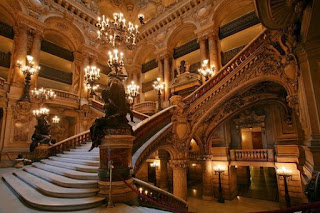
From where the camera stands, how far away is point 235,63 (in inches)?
258

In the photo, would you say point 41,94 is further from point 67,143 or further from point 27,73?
point 67,143

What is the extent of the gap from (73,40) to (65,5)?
2.71 metres

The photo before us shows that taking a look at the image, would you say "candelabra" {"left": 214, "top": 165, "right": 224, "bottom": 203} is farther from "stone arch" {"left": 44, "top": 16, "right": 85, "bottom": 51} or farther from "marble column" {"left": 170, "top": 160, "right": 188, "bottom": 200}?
"stone arch" {"left": 44, "top": 16, "right": 85, "bottom": 51}

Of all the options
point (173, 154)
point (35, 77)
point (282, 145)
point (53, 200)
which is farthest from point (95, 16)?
point (282, 145)

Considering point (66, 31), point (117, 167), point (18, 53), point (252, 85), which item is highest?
point (66, 31)

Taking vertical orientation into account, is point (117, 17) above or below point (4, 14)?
below

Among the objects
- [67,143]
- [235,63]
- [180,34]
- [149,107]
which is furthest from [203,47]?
[67,143]

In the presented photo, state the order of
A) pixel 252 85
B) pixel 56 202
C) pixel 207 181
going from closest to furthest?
pixel 56 202 → pixel 252 85 → pixel 207 181

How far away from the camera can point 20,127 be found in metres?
9.55

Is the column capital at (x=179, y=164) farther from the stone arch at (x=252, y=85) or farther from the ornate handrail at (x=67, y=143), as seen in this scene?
the ornate handrail at (x=67, y=143)

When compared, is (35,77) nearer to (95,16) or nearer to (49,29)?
(49,29)

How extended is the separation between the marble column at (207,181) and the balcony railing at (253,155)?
1583 mm

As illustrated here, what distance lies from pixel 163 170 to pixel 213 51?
32.5 ft

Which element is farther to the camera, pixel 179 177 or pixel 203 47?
pixel 203 47
